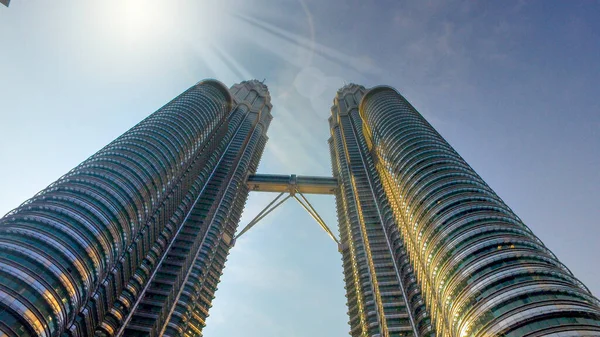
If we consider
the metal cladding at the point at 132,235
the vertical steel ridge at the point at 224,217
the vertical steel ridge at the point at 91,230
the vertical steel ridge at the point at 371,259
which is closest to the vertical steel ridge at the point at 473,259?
the vertical steel ridge at the point at 371,259

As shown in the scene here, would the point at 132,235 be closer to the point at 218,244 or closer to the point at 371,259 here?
the point at 218,244

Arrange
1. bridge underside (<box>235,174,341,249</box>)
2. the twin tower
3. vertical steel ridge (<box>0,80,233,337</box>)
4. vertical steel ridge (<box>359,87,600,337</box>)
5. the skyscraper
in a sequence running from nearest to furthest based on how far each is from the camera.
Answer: vertical steel ridge (<box>359,87,600,337</box>)
the skyscraper
vertical steel ridge (<box>0,80,233,337</box>)
the twin tower
bridge underside (<box>235,174,341,249</box>)

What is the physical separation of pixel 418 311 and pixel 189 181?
6484 cm

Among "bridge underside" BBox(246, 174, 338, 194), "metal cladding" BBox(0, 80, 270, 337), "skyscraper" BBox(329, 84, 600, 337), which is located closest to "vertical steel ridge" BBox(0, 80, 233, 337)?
"metal cladding" BBox(0, 80, 270, 337)

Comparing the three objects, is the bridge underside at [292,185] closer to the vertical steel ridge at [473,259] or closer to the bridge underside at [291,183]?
the bridge underside at [291,183]

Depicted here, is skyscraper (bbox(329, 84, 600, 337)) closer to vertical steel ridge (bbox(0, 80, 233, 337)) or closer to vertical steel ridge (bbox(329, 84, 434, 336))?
vertical steel ridge (bbox(329, 84, 434, 336))

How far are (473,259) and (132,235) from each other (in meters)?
56.0

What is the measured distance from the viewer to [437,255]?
200 feet

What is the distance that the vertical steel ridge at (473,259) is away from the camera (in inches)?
1719

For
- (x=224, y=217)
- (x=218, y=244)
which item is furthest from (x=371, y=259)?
(x=224, y=217)

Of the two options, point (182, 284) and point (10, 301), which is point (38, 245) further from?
point (182, 284)

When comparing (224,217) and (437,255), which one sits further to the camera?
(224,217)

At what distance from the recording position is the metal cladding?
159ft

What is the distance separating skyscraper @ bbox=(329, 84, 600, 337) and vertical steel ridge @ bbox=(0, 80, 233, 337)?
4860 cm
